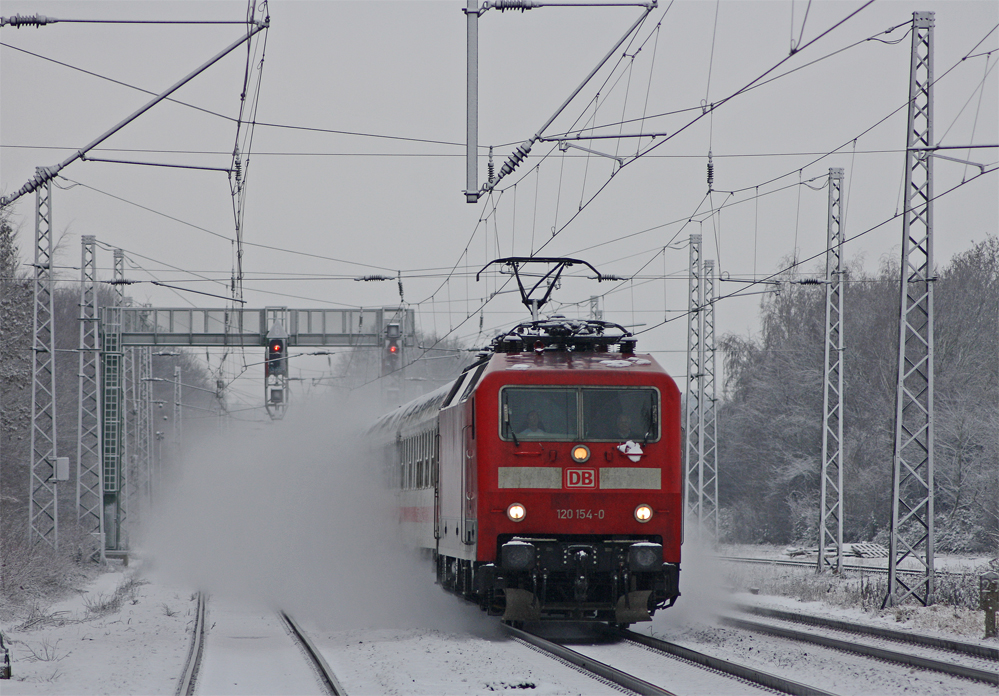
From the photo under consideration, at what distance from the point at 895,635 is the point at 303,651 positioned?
23.2 feet

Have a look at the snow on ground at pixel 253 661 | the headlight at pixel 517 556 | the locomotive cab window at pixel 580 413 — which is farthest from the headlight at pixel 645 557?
the snow on ground at pixel 253 661

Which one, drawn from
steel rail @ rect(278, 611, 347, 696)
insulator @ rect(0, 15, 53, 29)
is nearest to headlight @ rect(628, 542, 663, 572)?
steel rail @ rect(278, 611, 347, 696)

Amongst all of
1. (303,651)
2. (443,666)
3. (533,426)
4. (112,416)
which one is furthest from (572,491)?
(112,416)

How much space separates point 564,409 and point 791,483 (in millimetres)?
34737

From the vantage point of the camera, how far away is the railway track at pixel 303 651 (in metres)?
11.4

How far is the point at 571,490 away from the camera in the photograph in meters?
13.9

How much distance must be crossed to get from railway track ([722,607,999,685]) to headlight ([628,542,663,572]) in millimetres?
2069

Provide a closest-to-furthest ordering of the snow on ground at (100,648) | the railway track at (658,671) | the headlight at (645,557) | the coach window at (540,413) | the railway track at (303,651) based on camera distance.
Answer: the railway track at (658,671)
the railway track at (303,651)
the snow on ground at (100,648)
the headlight at (645,557)
the coach window at (540,413)

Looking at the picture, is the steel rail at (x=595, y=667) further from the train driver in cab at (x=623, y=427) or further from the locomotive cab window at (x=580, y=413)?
the train driver in cab at (x=623, y=427)

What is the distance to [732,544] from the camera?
4816 centimetres

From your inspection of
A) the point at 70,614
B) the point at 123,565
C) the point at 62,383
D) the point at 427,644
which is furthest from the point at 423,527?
the point at 62,383

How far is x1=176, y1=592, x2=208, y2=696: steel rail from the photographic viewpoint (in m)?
11.6

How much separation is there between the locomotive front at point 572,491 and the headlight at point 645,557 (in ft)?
0.04

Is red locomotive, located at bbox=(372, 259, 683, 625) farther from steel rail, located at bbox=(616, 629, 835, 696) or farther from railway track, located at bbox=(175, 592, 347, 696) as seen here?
railway track, located at bbox=(175, 592, 347, 696)
